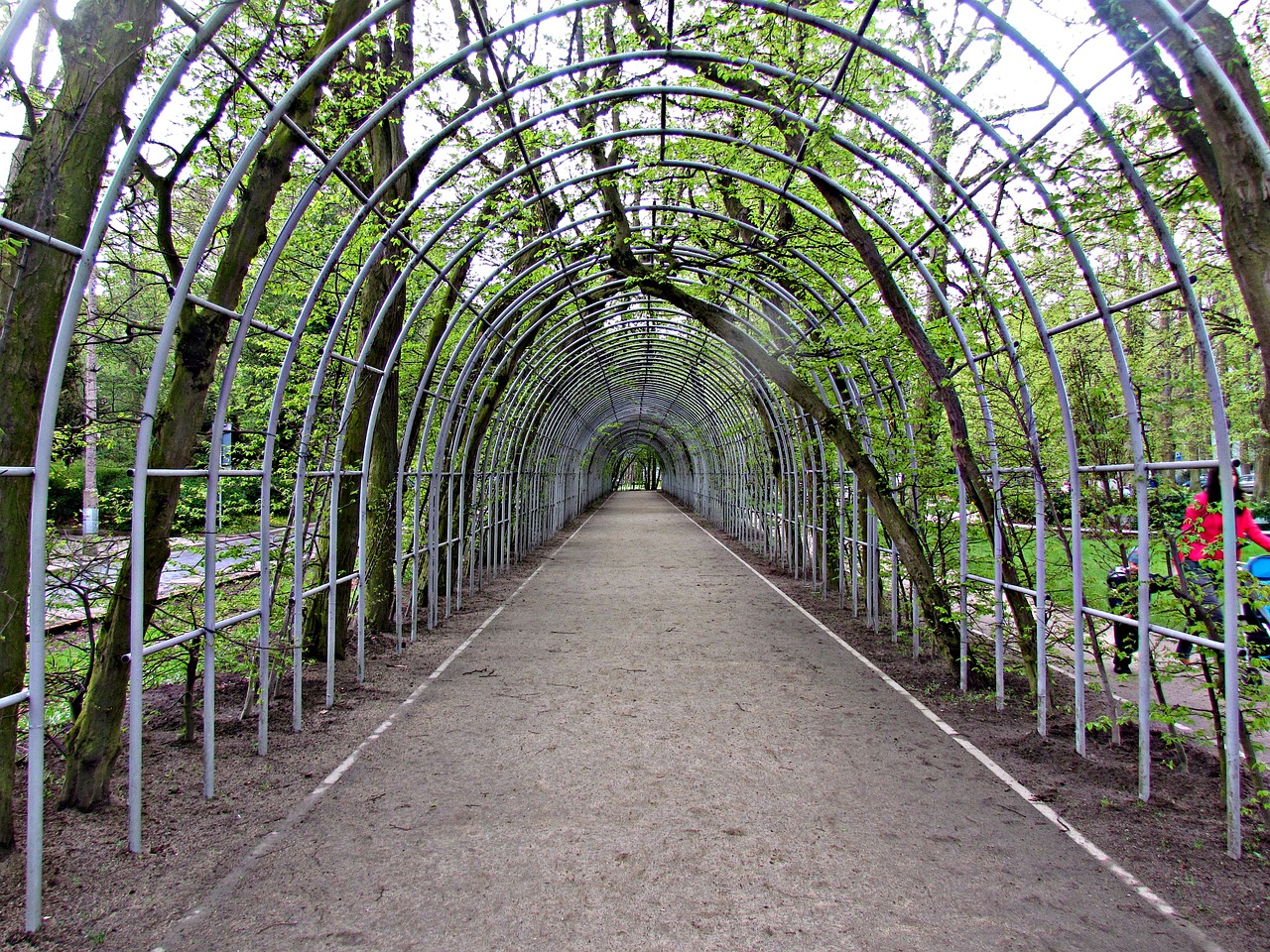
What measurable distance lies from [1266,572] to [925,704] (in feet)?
7.62

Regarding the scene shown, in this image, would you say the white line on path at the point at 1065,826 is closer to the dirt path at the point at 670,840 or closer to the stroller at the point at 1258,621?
the dirt path at the point at 670,840

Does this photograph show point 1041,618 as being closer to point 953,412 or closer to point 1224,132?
point 953,412

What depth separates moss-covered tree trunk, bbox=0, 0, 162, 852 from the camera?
2.93 meters

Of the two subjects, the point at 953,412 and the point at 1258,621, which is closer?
the point at 1258,621

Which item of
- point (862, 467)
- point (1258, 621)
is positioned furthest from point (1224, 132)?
point (862, 467)

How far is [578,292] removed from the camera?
10312 mm

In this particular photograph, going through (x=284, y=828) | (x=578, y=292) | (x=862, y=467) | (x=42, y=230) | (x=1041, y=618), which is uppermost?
(x=578, y=292)

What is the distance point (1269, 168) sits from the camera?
2.79 m

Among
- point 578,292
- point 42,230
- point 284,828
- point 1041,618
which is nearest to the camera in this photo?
point 42,230

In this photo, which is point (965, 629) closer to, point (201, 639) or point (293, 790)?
point (293, 790)

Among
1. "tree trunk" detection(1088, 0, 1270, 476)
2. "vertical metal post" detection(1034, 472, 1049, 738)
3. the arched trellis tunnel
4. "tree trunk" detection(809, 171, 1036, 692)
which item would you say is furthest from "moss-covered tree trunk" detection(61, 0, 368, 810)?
"vertical metal post" detection(1034, 472, 1049, 738)

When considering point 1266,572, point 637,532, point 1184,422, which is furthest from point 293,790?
point 637,532

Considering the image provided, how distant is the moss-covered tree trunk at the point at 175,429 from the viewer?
360 centimetres

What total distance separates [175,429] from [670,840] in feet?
10.2
